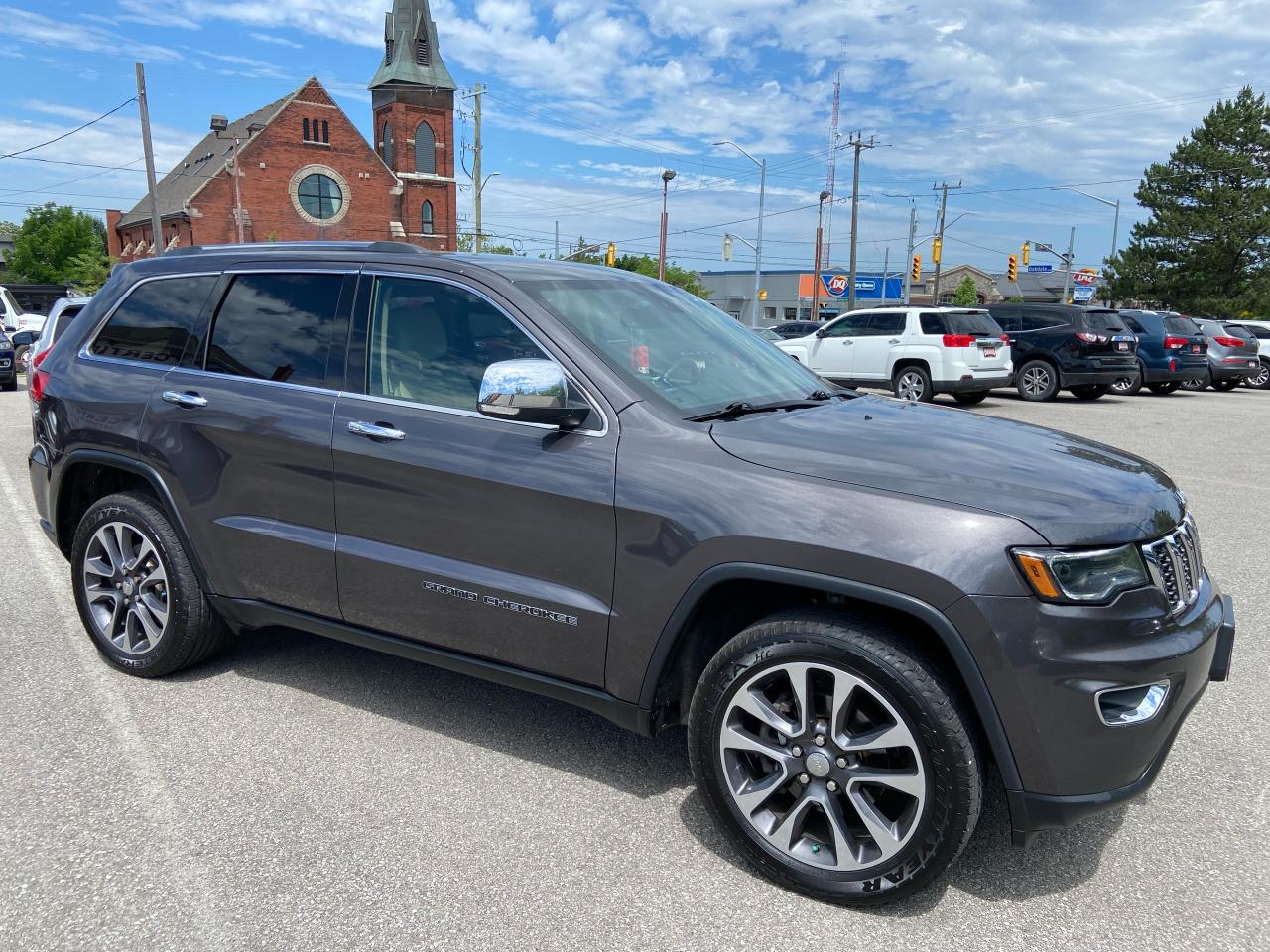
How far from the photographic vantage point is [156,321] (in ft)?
13.5

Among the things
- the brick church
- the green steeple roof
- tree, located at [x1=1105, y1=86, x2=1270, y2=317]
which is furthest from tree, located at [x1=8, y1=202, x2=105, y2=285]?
tree, located at [x1=1105, y1=86, x2=1270, y2=317]

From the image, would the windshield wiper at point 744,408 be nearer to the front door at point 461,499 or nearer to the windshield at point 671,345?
the windshield at point 671,345

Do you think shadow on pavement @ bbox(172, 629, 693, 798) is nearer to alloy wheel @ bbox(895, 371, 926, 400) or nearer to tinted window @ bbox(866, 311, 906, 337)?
alloy wheel @ bbox(895, 371, 926, 400)

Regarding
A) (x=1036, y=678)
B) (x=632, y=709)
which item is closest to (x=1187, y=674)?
(x=1036, y=678)

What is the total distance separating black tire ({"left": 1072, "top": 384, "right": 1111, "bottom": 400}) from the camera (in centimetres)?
1816

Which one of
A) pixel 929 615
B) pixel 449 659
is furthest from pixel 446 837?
pixel 929 615

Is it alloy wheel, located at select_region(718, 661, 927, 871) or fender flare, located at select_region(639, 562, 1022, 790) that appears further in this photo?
alloy wheel, located at select_region(718, 661, 927, 871)

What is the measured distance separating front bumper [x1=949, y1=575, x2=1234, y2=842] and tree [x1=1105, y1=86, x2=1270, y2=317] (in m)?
47.6

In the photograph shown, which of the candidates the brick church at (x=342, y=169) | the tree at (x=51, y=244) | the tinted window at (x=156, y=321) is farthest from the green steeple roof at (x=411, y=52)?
the tinted window at (x=156, y=321)

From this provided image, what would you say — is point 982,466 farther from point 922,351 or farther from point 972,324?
point 972,324

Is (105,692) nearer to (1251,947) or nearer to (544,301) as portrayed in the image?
(544,301)

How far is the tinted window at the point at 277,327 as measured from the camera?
362 centimetres

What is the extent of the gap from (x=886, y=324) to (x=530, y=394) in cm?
1528

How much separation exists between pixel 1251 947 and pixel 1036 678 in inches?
37.5
